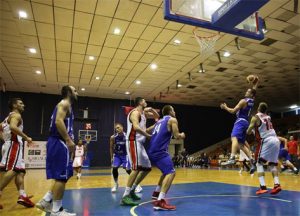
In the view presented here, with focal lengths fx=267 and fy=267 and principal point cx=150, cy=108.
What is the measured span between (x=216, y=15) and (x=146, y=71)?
31.8 ft

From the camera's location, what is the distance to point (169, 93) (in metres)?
20.1

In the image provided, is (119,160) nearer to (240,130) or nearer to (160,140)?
(160,140)

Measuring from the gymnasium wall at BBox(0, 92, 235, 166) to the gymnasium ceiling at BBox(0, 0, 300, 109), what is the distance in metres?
1.23

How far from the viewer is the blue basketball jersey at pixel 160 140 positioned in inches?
187

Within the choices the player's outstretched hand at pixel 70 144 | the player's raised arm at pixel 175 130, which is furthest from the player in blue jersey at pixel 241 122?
the player's outstretched hand at pixel 70 144

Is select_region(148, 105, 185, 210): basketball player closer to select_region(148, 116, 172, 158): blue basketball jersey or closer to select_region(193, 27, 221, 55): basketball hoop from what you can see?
select_region(148, 116, 172, 158): blue basketball jersey

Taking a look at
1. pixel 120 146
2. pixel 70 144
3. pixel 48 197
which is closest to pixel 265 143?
pixel 120 146

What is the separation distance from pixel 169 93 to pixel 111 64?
7420 mm

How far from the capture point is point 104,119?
21562 mm

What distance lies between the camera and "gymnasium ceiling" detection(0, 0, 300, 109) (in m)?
8.97

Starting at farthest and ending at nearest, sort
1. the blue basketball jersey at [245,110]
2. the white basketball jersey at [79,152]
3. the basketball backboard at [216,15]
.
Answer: the white basketball jersey at [79,152]
the blue basketball jersey at [245,110]
the basketball backboard at [216,15]

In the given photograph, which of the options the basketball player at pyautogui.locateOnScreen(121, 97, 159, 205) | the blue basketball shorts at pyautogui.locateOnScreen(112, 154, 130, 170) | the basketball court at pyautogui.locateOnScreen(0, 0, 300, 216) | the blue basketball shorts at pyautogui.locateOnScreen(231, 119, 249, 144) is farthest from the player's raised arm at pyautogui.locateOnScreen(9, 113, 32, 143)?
the blue basketball shorts at pyautogui.locateOnScreen(231, 119, 249, 144)

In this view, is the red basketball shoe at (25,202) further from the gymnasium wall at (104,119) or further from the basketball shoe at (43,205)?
the gymnasium wall at (104,119)

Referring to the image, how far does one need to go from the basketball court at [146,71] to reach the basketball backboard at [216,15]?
23mm
